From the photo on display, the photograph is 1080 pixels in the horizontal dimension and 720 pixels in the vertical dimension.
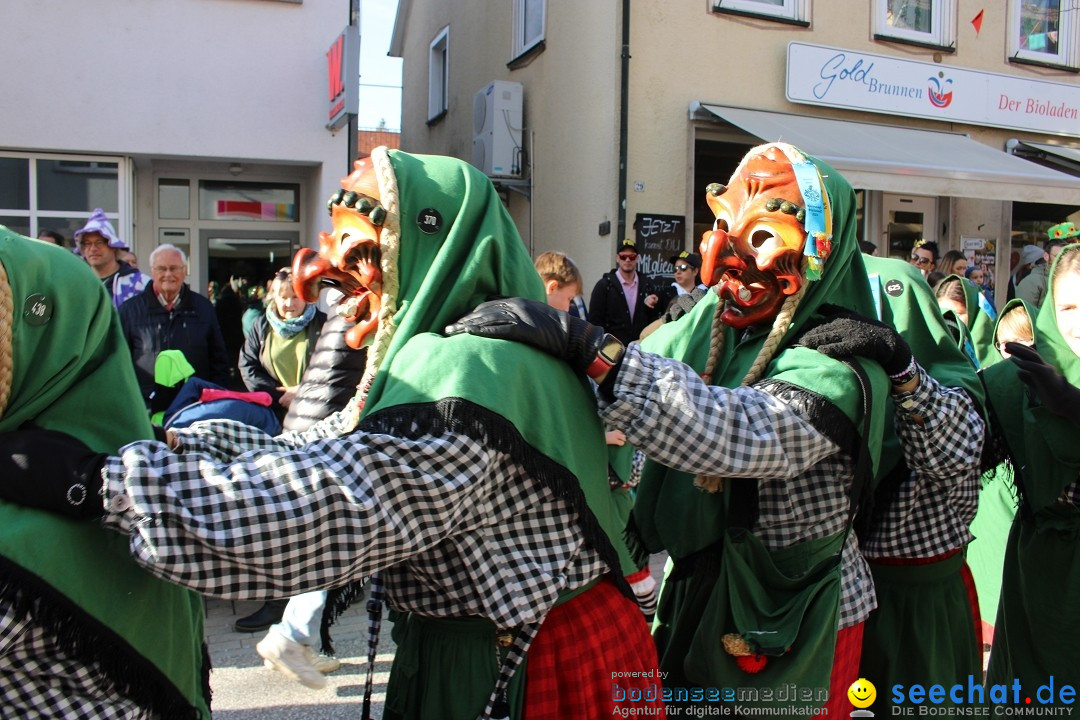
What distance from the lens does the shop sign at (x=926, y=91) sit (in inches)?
397

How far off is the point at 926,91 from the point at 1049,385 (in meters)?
9.72


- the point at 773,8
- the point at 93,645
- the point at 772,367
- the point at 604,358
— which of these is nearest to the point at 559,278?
the point at 772,367

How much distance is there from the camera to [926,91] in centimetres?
1078

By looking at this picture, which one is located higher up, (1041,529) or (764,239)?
(764,239)

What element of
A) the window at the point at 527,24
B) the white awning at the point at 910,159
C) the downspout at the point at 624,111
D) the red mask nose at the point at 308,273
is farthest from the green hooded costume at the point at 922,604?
the window at the point at 527,24

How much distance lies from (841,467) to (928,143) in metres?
9.51

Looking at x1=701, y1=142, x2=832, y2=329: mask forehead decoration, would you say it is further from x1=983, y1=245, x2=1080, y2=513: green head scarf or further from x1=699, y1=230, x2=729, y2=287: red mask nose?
x1=983, y1=245, x2=1080, y2=513: green head scarf

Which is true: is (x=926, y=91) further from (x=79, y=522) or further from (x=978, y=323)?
(x=79, y=522)

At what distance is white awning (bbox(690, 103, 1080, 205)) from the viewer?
28.6 ft

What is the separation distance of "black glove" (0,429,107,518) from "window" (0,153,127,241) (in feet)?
25.1

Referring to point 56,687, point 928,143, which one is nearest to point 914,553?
point 56,687

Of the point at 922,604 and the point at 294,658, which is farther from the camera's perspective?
the point at 294,658

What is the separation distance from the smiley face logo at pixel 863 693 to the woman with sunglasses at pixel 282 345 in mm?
3539

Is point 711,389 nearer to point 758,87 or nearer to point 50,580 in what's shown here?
point 50,580
